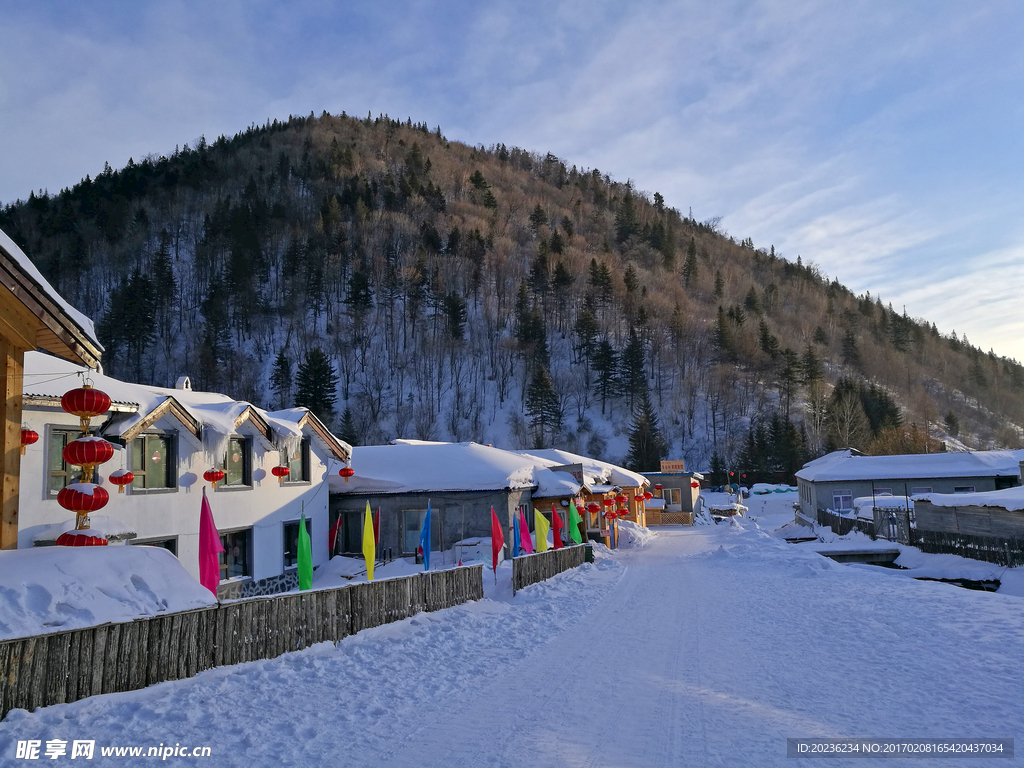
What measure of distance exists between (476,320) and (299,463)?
7459 cm

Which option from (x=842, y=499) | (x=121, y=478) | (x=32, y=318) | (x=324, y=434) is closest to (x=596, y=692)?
(x=32, y=318)

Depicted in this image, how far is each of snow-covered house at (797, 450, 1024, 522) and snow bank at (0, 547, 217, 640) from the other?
40549 mm

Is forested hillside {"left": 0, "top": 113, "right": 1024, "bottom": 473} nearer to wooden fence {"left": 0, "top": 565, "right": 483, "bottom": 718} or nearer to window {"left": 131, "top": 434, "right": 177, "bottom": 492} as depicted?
window {"left": 131, "top": 434, "right": 177, "bottom": 492}

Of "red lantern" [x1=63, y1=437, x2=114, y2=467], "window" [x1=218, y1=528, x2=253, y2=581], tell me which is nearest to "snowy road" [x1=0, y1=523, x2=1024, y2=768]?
"red lantern" [x1=63, y1=437, x2=114, y2=467]

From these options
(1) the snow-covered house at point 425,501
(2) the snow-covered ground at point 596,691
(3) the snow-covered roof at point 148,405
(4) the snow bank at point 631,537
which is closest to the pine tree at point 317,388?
(4) the snow bank at point 631,537

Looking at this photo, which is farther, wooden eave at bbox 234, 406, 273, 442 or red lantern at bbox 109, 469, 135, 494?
wooden eave at bbox 234, 406, 273, 442

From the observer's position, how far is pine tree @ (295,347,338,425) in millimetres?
73125

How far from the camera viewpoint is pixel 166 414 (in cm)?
1744

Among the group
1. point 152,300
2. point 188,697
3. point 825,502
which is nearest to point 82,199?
point 152,300

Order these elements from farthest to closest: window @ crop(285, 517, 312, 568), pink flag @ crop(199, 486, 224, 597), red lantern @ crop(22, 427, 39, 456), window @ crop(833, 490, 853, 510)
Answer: window @ crop(833, 490, 853, 510)
window @ crop(285, 517, 312, 568)
red lantern @ crop(22, 427, 39, 456)
pink flag @ crop(199, 486, 224, 597)

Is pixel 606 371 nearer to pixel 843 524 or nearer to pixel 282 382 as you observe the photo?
pixel 282 382

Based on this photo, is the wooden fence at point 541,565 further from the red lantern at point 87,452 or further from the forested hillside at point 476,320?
the forested hillside at point 476,320

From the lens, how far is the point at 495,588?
55.7 ft

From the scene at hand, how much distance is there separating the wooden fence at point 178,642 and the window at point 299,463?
12125 mm
